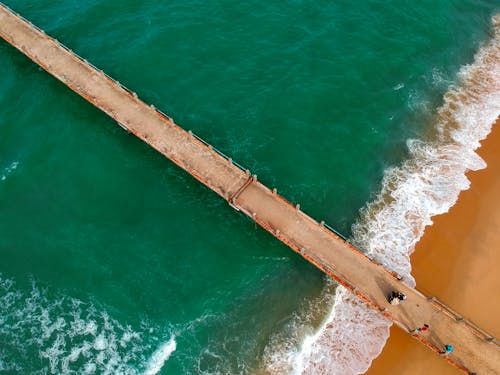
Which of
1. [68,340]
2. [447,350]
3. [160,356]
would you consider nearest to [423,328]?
[447,350]

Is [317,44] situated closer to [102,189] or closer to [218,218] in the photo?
[218,218]

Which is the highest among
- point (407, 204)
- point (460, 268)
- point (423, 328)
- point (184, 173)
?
point (407, 204)

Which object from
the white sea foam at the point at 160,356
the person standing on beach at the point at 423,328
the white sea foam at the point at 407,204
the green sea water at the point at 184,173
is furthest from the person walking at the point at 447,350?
the white sea foam at the point at 160,356

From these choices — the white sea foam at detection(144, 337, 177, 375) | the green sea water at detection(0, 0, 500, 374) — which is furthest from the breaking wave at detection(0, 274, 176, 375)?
the green sea water at detection(0, 0, 500, 374)

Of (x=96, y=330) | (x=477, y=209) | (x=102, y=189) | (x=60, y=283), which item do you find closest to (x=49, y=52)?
(x=102, y=189)

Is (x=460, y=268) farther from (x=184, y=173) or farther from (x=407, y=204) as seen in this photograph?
(x=184, y=173)

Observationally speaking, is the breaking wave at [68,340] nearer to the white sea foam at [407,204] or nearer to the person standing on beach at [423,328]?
the white sea foam at [407,204]
